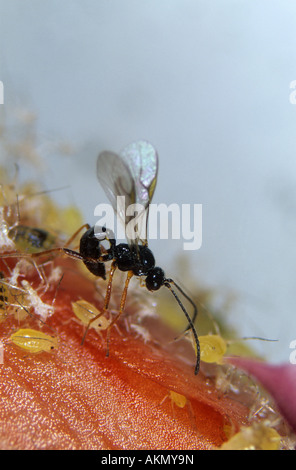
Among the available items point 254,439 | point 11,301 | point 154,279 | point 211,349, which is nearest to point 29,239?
point 11,301

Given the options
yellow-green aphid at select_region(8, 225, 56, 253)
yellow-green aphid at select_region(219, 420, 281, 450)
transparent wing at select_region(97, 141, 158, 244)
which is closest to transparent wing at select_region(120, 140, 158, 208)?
transparent wing at select_region(97, 141, 158, 244)

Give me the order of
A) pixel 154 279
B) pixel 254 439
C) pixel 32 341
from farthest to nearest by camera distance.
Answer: pixel 154 279 < pixel 32 341 < pixel 254 439

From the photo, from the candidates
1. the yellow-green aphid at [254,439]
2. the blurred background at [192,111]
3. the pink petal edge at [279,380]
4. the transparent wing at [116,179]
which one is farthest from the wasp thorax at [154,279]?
the blurred background at [192,111]

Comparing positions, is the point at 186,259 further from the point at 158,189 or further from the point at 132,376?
the point at 132,376

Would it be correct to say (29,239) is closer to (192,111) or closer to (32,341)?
(32,341)

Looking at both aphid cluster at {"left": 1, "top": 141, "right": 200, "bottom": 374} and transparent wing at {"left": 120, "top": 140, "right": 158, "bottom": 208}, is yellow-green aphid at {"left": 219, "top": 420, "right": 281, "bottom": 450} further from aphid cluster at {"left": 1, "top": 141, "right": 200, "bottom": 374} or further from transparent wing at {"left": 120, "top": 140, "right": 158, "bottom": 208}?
transparent wing at {"left": 120, "top": 140, "right": 158, "bottom": 208}

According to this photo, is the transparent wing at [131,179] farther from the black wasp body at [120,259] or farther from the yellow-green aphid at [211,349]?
the yellow-green aphid at [211,349]
